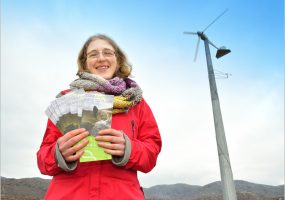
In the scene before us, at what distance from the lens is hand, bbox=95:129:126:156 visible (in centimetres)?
248

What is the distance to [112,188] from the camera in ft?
8.52

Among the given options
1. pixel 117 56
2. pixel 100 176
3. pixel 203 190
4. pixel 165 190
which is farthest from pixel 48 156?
pixel 165 190

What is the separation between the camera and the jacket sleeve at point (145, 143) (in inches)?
104

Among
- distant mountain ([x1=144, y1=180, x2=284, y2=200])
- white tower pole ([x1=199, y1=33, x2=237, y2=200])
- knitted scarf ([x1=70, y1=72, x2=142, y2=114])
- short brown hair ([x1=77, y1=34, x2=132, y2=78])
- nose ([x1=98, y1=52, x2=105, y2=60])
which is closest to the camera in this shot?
knitted scarf ([x1=70, y1=72, x2=142, y2=114])

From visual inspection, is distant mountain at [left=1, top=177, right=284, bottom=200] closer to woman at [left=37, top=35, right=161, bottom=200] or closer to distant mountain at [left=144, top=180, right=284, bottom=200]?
distant mountain at [left=144, top=180, right=284, bottom=200]

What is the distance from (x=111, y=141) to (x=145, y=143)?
43 centimetres

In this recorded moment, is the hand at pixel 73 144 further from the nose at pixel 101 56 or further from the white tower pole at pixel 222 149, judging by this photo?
the white tower pole at pixel 222 149

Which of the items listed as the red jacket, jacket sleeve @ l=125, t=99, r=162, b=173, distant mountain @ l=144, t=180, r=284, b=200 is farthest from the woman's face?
distant mountain @ l=144, t=180, r=284, b=200

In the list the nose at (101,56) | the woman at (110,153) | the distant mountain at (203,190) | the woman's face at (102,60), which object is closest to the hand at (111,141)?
the woman at (110,153)

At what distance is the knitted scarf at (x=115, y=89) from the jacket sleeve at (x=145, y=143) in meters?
0.17

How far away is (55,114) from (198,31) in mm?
11412

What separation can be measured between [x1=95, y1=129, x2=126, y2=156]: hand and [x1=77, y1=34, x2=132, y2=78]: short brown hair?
46.1 inches

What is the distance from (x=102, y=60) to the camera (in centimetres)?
340

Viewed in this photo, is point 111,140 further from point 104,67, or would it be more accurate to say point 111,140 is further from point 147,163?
point 104,67
